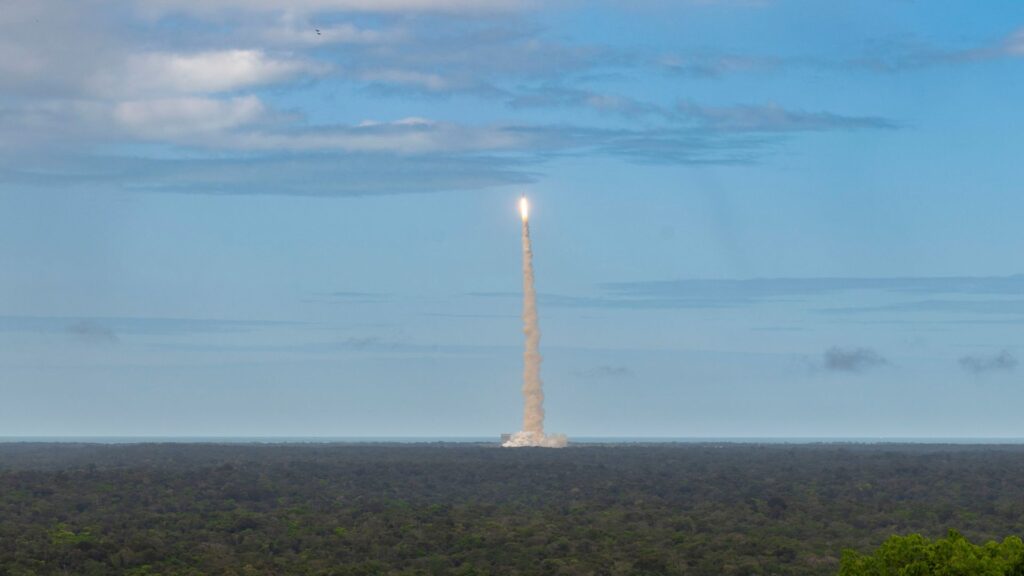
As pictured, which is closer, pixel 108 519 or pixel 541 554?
pixel 541 554

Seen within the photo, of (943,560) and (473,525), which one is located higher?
(473,525)

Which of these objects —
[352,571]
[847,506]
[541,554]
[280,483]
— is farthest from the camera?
[280,483]

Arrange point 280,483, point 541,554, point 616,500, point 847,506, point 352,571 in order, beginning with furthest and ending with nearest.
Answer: point 280,483 < point 616,500 < point 847,506 < point 541,554 < point 352,571

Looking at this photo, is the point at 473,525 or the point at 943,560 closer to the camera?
the point at 943,560

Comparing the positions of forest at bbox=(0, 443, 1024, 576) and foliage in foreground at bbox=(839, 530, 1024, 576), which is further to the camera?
forest at bbox=(0, 443, 1024, 576)

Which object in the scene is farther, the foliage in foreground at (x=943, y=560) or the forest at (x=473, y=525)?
the forest at (x=473, y=525)

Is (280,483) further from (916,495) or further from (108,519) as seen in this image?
(916,495)

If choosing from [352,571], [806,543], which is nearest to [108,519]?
[352,571]
